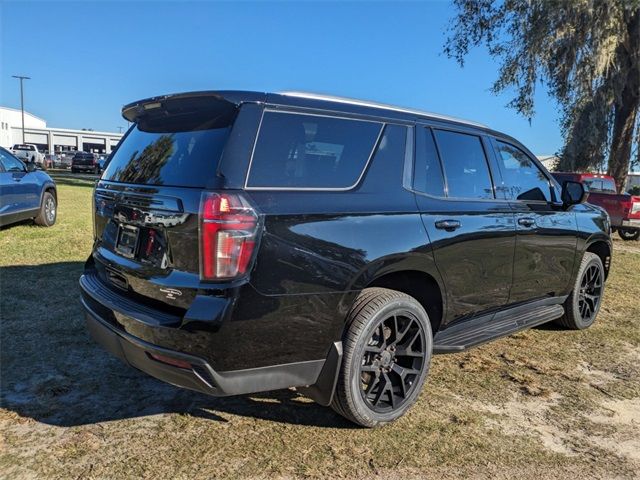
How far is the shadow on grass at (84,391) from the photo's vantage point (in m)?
3.27

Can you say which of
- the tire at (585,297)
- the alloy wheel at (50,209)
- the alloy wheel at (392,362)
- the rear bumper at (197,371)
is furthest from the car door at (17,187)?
the tire at (585,297)

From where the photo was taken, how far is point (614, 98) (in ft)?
56.6

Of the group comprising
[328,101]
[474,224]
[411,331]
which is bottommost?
[411,331]

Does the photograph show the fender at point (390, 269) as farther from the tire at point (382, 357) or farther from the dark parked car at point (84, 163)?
the dark parked car at point (84, 163)

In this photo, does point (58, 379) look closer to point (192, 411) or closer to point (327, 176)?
point (192, 411)

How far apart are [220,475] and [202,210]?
1.36 metres

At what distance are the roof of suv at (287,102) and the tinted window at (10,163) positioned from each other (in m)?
6.17

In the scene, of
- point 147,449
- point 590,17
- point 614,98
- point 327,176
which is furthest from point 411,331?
point 614,98

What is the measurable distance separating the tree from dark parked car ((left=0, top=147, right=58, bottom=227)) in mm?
14191

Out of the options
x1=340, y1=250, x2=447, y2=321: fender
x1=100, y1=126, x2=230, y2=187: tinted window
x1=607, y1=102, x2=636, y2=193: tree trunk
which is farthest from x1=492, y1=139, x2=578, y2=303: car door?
x1=607, y1=102, x2=636, y2=193: tree trunk

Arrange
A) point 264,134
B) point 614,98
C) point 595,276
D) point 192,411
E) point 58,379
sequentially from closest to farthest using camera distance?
1. point 264,134
2. point 192,411
3. point 58,379
4. point 595,276
5. point 614,98

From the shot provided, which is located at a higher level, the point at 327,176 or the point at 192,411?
the point at 327,176

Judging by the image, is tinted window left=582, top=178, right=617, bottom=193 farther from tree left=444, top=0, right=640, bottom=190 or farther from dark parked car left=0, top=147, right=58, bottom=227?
dark parked car left=0, top=147, right=58, bottom=227

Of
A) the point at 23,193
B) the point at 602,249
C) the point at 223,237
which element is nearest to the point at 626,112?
the point at 602,249
